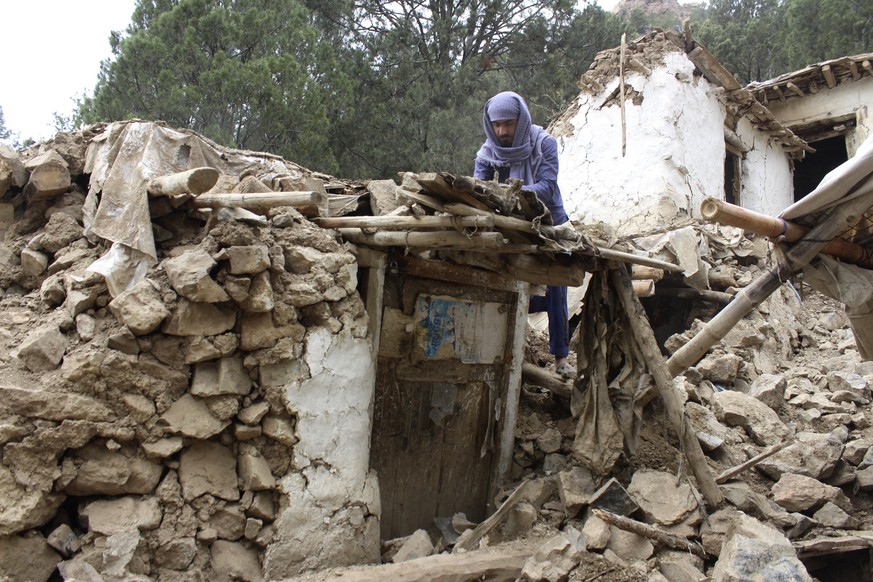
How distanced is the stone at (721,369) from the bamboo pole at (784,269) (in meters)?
2.21

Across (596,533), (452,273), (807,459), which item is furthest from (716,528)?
(452,273)

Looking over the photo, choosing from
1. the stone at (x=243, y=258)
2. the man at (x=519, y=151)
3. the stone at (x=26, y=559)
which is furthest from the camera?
the man at (x=519, y=151)

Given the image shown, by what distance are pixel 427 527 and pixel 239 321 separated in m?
2.22

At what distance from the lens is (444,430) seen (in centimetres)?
467

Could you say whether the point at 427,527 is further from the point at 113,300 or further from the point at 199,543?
the point at 113,300

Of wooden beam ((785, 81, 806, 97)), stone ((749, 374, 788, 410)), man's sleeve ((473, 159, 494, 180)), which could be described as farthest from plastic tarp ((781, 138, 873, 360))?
wooden beam ((785, 81, 806, 97))

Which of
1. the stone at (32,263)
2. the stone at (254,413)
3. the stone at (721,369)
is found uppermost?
the stone at (32,263)

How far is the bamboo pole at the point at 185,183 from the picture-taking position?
3.25m

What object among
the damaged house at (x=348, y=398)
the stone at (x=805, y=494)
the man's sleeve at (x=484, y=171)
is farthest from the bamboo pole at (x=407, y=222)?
the stone at (x=805, y=494)

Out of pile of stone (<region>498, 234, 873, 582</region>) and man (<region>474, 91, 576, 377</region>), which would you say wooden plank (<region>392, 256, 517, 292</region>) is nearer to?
man (<region>474, 91, 576, 377</region>)

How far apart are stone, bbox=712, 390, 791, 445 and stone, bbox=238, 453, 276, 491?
395 centimetres

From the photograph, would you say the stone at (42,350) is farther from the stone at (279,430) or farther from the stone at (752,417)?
the stone at (752,417)

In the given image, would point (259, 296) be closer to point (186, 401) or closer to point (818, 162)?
point (186, 401)

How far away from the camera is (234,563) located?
3254 millimetres
